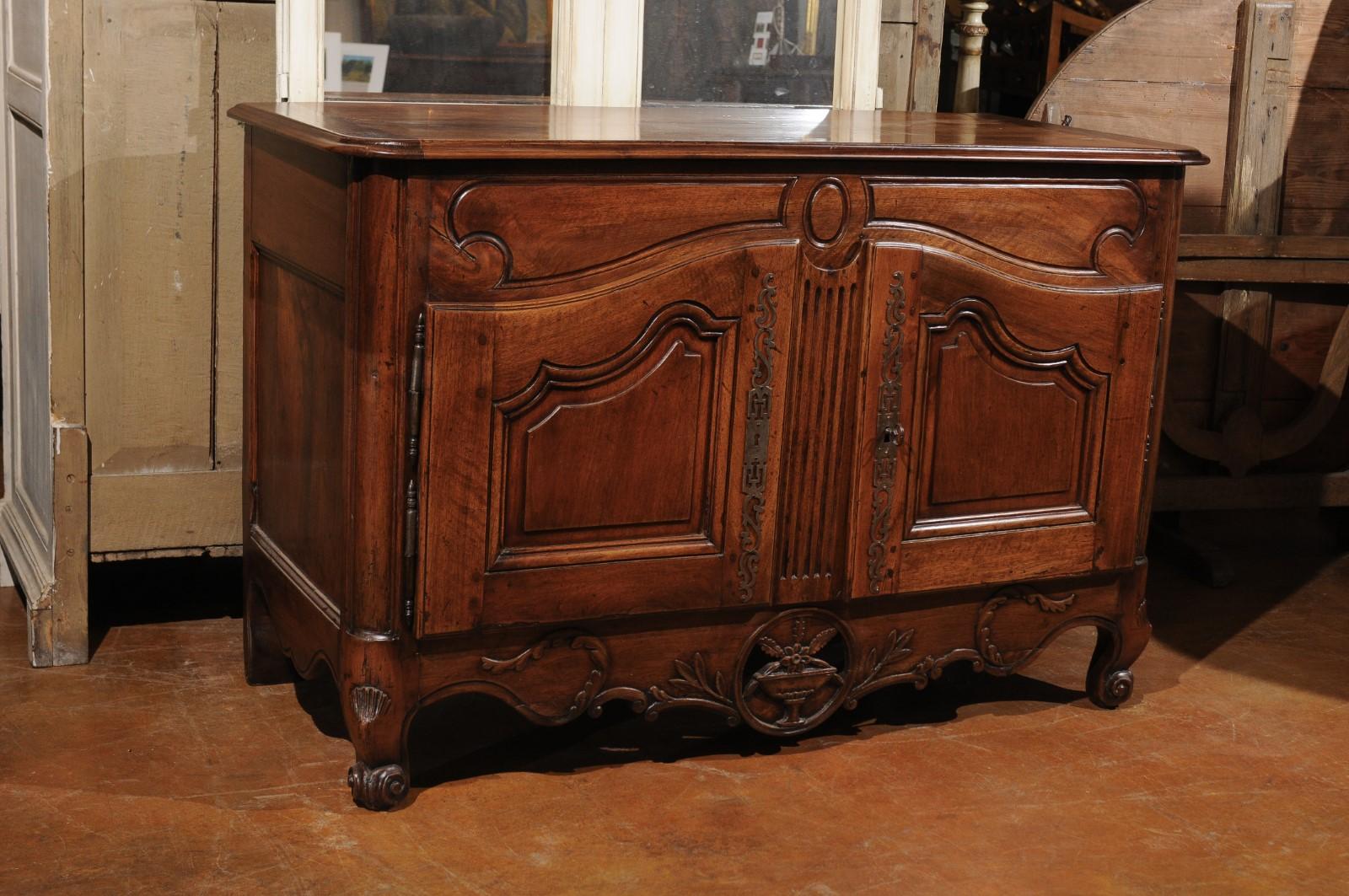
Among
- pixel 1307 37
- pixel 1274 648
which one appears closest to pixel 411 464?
pixel 1274 648

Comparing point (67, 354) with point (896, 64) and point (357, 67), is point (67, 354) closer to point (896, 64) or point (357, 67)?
point (357, 67)

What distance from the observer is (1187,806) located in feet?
8.83

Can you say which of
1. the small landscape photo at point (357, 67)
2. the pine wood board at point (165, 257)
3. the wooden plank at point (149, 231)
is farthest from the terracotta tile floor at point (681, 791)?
the small landscape photo at point (357, 67)

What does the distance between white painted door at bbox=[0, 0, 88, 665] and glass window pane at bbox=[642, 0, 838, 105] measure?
110 centimetres

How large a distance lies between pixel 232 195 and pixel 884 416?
132cm

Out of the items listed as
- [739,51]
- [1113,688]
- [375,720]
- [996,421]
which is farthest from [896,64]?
[375,720]

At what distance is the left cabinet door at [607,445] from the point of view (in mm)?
2418

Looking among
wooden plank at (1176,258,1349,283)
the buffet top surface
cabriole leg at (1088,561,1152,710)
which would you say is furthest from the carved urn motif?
wooden plank at (1176,258,1349,283)

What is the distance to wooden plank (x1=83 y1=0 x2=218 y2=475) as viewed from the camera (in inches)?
118

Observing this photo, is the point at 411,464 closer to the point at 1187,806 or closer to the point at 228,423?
the point at 228,423

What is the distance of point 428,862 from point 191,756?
54 centimetres

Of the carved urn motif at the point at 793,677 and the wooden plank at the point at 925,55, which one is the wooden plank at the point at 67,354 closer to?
the carved urn motif at the point at 793,677

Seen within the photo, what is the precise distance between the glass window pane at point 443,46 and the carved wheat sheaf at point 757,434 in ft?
3.04

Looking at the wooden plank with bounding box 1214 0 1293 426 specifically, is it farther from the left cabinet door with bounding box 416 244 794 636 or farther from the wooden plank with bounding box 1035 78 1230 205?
the left cabinet door with bounding box 416 244 794 636
